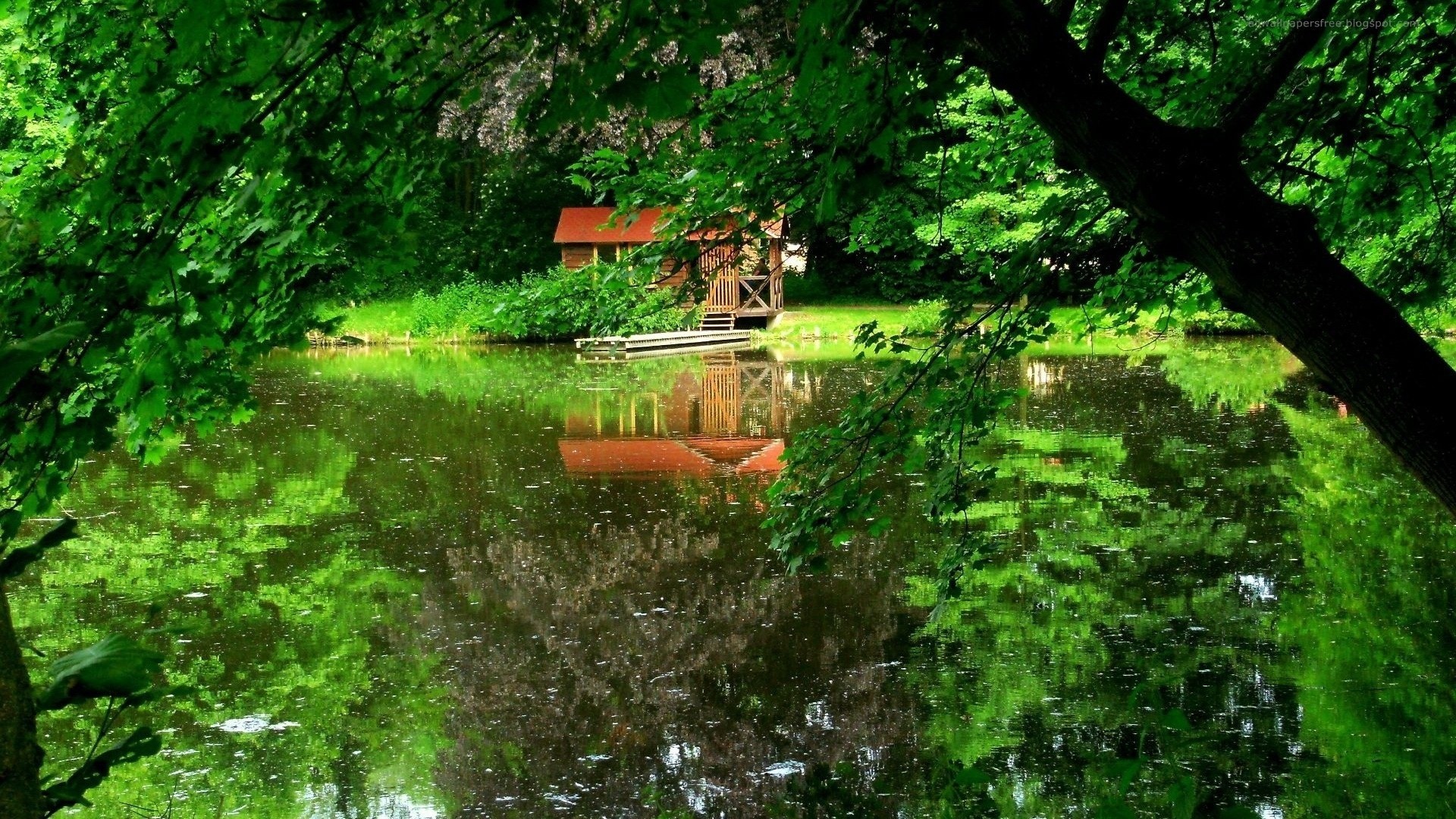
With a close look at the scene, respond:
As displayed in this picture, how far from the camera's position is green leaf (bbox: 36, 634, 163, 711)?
6.84ft

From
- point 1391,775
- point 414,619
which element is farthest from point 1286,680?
point 414,619

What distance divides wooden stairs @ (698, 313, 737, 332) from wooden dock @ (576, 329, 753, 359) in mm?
239

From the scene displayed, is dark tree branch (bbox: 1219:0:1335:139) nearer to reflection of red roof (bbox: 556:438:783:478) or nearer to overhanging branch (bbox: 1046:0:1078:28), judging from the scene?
overhanging branch (bbox: 1046:0:1078:28)

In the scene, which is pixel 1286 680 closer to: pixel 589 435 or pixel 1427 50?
pixel 1427 50

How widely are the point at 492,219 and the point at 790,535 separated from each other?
33535mm

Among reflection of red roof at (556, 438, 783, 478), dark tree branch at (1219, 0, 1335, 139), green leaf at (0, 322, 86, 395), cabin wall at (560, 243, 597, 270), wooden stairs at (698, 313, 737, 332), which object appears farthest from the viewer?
cabin wall at (560, 243, 597, 270)

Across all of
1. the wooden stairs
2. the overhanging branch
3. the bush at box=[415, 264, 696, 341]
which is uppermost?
the overhanging branch

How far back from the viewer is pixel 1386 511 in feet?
32.5

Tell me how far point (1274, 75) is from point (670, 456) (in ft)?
36.4

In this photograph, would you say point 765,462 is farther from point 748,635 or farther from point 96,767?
point 96,767

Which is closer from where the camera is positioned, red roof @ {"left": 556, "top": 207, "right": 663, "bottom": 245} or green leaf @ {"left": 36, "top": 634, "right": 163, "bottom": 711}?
green leaf @ {"left": 36, "top": 634, "right": 163, "bottom": 711}

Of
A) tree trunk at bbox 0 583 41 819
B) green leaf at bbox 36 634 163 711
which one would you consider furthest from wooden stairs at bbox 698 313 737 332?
green leaf at bbox 36 634 163 711

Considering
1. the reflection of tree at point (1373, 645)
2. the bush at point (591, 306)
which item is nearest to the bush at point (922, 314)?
the reflection of tree at point (1373, 645)

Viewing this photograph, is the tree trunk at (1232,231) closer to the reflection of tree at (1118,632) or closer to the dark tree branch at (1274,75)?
the dark tree branch at (1274,75)
